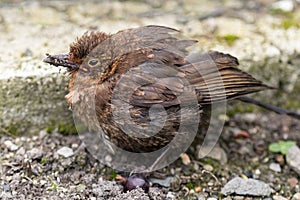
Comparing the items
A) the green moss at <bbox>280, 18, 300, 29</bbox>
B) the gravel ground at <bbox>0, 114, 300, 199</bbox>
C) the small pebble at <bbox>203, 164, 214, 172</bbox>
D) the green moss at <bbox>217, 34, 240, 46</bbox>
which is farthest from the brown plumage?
the green moss at <bbox>280, 18, 300, 29</bbox>

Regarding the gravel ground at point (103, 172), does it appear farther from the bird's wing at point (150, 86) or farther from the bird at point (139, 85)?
the bird's wing at point (150, 86)

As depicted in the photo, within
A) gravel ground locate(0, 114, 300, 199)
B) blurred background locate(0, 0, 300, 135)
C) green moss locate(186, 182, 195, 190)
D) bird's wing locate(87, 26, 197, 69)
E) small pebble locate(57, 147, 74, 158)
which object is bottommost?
green moss locate(186, 182, 195, 190)

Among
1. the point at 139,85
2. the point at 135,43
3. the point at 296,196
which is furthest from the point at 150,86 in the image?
the point at 296,196

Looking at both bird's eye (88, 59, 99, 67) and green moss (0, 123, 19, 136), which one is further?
green moss (0, 123, 19, 136)

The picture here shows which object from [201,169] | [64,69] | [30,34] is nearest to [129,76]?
[64,69]

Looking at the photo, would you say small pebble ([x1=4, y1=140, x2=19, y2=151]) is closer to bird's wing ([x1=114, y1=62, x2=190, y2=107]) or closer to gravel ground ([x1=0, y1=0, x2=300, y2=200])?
gravel ground ([x1=0, y1=0, x2=300, y2=200])

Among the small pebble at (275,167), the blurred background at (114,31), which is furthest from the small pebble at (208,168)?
the blurred background at (114,31)

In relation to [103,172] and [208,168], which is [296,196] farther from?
[103,172]

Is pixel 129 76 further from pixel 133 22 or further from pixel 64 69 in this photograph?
pixel 133 22
